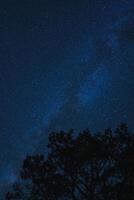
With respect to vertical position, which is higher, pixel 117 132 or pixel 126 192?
pixel 117 132

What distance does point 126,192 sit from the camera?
20734mm

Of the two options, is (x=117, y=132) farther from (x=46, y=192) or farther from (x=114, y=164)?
(x=46, y=192)

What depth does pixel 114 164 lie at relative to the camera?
21734 mm

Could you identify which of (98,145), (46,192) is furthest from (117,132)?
(46,192)

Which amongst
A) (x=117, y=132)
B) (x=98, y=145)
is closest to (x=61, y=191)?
(x=98, y=145)

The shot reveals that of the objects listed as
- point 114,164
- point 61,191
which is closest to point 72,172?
point 61,191

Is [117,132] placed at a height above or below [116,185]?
above

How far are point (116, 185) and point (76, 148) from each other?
3566 millimetres

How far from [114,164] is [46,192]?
5.01 meters

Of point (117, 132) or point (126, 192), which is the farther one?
point (117, 132)

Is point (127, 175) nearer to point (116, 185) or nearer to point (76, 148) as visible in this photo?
point (116, 185)

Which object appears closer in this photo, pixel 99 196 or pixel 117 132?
pixel 99 196

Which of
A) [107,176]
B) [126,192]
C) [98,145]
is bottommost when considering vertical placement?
[126,192]

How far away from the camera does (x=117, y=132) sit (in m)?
22.4
